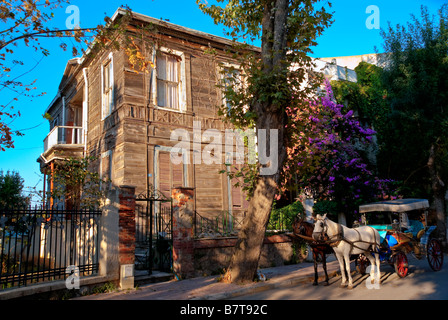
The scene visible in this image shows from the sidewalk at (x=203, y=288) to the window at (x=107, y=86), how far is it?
8.48 metres

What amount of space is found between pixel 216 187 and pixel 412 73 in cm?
992

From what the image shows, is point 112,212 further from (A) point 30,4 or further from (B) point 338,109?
(B) point 338,109

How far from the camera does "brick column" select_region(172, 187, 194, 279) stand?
32.1ft

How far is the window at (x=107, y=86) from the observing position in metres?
14.9

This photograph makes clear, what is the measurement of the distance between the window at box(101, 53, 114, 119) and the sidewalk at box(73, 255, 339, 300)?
27.8 feet

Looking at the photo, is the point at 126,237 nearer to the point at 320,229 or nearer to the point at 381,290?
the point at 320,229

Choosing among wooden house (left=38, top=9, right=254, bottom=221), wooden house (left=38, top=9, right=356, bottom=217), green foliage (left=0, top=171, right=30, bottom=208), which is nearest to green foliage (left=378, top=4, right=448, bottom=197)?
wooden house (left=38, top=9, right=356, bottom=217)

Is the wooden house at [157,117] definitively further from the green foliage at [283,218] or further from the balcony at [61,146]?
the green foliage at [283,218]

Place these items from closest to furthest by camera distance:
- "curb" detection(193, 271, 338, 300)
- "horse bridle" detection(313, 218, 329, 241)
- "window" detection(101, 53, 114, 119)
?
"curb" detection(193, 271, 338, 300) → "horse bridle" detection(313, 218, 329, 241) → "window" detection(101, 53, 114, 119)

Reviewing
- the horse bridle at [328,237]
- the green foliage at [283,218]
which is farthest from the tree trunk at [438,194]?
the horse bridle at [328,237]

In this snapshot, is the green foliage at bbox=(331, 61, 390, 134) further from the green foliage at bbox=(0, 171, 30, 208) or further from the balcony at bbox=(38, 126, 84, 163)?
the green foliage at bbox=(0, 171, 30, 208)

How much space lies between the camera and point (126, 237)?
28.8 feet

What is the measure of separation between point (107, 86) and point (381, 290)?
12923 mm

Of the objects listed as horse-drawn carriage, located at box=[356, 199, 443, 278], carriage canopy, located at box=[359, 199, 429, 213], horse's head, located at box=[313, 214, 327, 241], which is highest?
carriage canopy, located at box=[359, 199, 429, 213]
